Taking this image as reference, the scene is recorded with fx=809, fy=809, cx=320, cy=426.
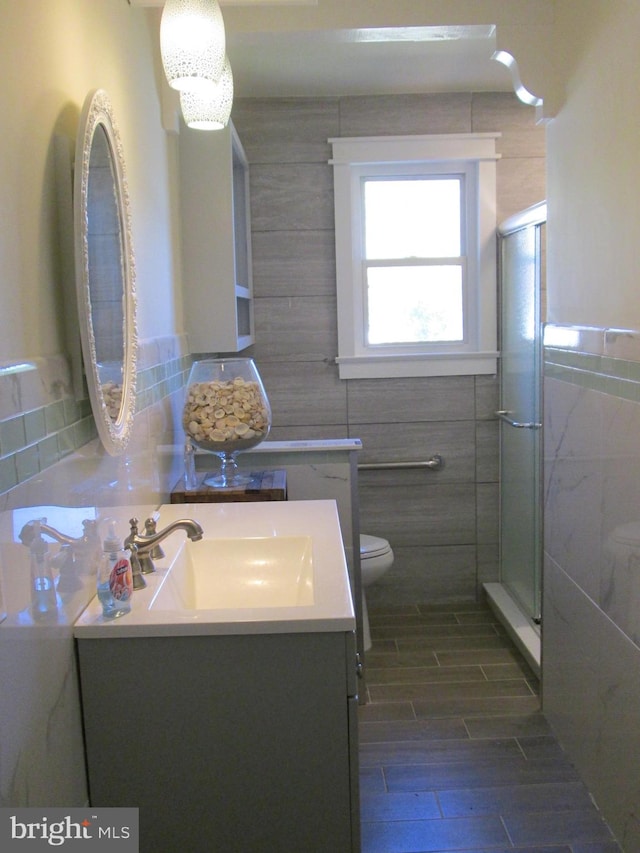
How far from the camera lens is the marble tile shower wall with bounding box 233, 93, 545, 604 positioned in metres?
3.58

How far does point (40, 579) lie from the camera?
47.9 inches

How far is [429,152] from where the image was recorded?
3590mm

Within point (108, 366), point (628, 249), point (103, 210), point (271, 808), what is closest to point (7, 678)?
point (271, 808)

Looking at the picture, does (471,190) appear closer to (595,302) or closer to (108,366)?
(595,302)

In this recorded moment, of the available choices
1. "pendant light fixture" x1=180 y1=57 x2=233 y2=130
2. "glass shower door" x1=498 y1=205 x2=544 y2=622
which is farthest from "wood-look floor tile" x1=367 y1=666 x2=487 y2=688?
"pendant light fixture" x1=180 y1=57 x2=233 y2=130

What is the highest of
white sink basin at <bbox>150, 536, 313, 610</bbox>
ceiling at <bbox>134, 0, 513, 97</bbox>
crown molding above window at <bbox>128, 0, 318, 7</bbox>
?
ceiling at <bbox>134, 0, 513, 97</bbox>

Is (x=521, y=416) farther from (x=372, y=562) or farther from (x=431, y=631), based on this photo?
(x=431, y=631)

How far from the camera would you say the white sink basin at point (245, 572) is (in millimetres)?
1766

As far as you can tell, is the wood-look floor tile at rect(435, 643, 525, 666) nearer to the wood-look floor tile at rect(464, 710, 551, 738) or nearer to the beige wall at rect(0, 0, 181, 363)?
the wood-look floor tile at rect(464, 710, 551, 738)

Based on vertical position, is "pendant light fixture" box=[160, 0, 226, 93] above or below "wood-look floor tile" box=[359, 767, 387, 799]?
above

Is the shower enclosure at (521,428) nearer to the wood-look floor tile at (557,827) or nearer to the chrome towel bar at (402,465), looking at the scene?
the chrome towel bar at (402,465)

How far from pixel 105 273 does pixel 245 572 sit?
0.73m

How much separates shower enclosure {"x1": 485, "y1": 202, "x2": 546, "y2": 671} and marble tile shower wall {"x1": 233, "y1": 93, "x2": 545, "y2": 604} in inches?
5.6

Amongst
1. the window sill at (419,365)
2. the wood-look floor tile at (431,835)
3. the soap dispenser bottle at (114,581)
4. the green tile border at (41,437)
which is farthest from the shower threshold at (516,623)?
the green tile border at (41,437)
